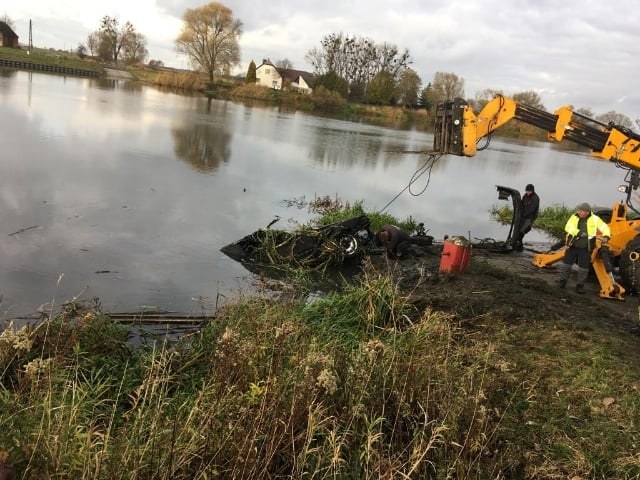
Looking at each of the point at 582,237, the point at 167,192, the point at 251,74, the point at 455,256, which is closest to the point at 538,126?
the point at 582,237

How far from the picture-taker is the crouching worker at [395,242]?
10609 millimetres

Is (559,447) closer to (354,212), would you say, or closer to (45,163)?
(354,212)

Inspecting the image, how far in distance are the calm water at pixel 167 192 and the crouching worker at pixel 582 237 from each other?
4836 mm

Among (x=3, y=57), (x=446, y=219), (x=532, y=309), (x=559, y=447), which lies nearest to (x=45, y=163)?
(x=446, y=219)

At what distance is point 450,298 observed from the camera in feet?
25.1

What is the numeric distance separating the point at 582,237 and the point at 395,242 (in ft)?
11.4

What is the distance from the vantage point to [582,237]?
8.87m

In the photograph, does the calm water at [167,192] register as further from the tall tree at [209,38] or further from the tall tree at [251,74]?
→ the tall tree at [251,74]

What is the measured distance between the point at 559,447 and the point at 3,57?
76723 mm

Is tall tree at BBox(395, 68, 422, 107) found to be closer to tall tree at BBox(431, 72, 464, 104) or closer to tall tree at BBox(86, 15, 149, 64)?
tall tree at BBox(431, 72, 464, 104)

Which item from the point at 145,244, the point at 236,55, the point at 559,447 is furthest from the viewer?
the point at 236,55

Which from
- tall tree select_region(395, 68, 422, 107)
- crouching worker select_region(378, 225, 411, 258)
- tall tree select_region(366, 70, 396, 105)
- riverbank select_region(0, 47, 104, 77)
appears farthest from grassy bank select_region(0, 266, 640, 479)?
tall tree select_region(395, 68, 422, 107)

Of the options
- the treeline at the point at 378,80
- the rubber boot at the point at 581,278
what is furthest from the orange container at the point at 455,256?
the treeline at the point at 378,80

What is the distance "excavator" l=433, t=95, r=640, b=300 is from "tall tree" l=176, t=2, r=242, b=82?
7009cm
